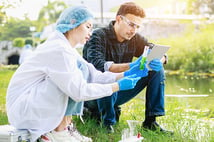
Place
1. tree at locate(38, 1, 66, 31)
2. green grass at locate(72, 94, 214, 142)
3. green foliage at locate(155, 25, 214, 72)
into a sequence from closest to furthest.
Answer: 1. green grass at locate(72, 94, 214, 142)
2. green foliage at locate(155, 25, 214, 72)
3. tree at locate(38, 1, 66, 31)

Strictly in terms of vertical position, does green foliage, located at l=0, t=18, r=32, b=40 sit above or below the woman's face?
below

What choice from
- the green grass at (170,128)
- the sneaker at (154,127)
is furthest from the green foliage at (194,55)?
the sneaker at (154,127)

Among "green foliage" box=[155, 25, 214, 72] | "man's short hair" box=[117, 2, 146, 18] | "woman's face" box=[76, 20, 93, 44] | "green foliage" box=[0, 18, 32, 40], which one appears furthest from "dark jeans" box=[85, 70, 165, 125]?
"green foliage" box=[0, 18, 32, 40]

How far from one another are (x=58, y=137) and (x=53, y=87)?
0.23 metres

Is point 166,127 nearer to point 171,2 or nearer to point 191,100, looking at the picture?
point 191,100

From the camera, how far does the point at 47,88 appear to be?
6.68 ft

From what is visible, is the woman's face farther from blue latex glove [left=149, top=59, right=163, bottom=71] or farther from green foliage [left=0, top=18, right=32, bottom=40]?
green foliage [left=0, top=18, right=32, bottom=40]

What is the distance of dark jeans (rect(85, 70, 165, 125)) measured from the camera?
249cm

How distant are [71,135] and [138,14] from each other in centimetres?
76

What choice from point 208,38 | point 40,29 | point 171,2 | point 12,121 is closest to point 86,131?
point 12,121

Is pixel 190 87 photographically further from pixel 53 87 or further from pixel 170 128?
pixel 53 87

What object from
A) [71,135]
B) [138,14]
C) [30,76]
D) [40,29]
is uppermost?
[138,14]

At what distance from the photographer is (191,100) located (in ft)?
15.7

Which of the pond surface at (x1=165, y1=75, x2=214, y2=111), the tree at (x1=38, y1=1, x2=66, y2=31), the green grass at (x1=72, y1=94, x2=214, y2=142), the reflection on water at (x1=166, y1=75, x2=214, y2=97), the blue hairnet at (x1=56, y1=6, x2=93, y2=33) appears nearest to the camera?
the blue hairnet at (x1=56, y1=6, x2=93, y2=33)
